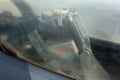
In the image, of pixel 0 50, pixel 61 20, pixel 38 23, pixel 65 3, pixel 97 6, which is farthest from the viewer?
pixel 97 6

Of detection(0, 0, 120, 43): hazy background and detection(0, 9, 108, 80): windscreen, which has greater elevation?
detection(0, 9, 108, 80): windscreen

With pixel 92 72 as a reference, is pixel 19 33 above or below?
above

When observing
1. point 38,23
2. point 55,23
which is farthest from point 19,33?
point 55,23

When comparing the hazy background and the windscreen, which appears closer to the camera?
the windscreen

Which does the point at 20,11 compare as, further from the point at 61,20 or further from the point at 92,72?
the point at 92,72

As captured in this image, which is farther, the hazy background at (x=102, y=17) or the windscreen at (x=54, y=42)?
the hazy background at (x=102, y=17)

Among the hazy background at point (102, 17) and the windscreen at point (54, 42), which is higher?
the windscreen at point (54, 42)

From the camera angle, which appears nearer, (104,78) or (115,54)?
(104,78)

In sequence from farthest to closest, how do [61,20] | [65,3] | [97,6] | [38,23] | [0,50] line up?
[97,6] → [65,3] → [61,20] → [38,23] → [0,50]

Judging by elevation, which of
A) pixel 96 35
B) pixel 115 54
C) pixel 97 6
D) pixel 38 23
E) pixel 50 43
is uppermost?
pixel 38 23

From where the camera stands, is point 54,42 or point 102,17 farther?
point 102,17

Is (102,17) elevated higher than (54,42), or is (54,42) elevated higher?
(54,42)
